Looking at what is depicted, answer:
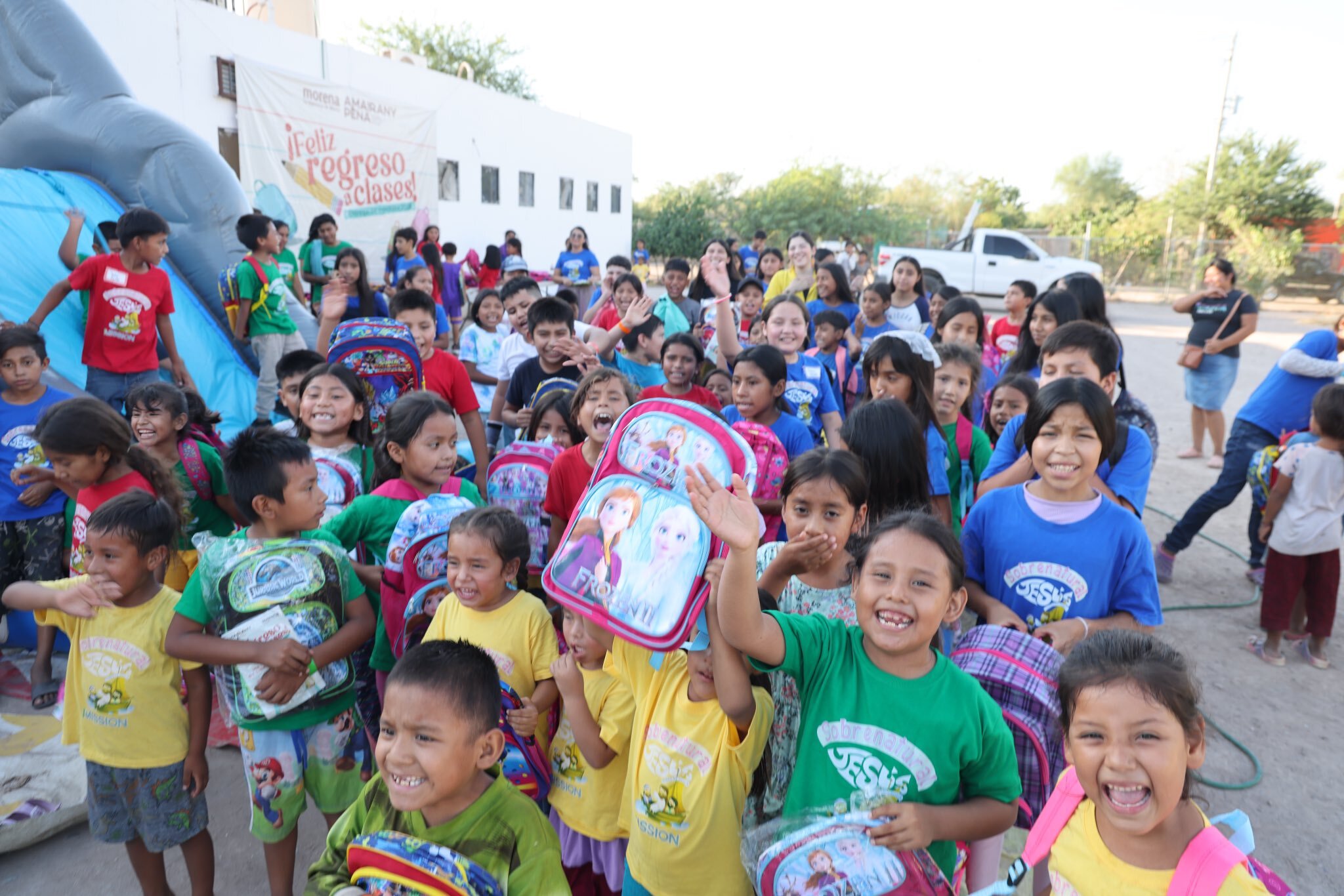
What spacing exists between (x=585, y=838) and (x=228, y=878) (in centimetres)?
130

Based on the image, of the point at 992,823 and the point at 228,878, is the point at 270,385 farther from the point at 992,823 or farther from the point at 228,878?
the point at 992,823

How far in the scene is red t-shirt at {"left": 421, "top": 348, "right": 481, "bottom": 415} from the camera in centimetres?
425

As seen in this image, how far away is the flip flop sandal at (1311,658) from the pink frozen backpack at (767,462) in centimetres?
324

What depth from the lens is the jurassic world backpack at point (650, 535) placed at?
5.53ft

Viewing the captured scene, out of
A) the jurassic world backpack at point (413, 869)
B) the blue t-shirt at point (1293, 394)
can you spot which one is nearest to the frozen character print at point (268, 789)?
the jurassic world backpack at point (413, 869)

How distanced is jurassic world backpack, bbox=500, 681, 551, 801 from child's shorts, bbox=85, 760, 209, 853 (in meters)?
1.04

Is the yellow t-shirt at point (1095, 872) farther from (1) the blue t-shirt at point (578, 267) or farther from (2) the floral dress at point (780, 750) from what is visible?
(1) the blue t-shirt at point (578, 267)

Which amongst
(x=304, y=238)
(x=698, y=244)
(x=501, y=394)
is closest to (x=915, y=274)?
(x=501, y=394)

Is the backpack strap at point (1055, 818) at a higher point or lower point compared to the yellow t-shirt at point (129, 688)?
higher

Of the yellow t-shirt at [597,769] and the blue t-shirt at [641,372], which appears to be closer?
the yellow t-shirt at [597,769]

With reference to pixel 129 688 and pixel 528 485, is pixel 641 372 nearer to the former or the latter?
pixel 528 485

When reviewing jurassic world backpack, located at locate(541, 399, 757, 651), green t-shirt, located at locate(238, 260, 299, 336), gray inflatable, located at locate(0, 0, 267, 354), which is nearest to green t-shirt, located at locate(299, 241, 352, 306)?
gray inflatable, located at locate(0, 0, 267, 354)

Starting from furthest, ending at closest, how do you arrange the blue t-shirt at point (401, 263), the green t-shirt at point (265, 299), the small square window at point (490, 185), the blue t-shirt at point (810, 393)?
the small square window at point (490, 185) → the blue t-shirt at point (401, 263) → the green t-shirt at point (265, 299) → the blue t-shirt at point (810, 393)

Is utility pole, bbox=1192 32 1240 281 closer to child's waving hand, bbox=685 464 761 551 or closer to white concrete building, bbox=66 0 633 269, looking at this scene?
white concrete building, bbox=66 0 633 269
